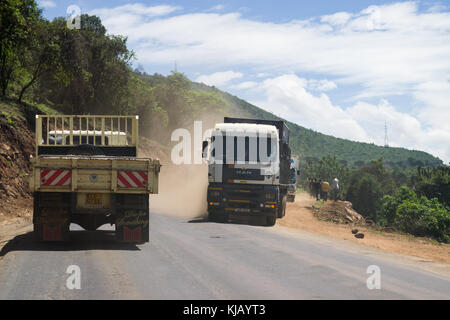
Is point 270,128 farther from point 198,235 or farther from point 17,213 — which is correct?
point 17,213

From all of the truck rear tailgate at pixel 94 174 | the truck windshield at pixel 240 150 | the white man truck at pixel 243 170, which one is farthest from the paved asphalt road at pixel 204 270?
the truck windshield at pixel 240 150

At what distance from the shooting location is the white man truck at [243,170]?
19.6 m

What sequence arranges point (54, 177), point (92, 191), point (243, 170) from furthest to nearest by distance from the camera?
point (243, 170), point (92, 191), point (54, 177)

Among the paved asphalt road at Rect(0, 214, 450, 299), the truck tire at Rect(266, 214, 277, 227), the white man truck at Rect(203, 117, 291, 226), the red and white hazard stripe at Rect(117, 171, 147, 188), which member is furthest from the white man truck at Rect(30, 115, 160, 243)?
the truck tire at Rect(266, 214, 277, 227)

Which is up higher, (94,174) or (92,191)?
(94,174)

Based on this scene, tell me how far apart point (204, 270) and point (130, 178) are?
323 centimetres

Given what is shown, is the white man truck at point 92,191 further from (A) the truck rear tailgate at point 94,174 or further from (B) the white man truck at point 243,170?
(B) the white man truck at point 243,170

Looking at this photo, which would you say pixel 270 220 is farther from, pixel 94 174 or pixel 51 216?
pixel 51 216

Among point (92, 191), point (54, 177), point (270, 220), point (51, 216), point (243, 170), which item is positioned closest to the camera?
point (54, 177)

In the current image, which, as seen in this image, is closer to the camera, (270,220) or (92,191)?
(92,191)

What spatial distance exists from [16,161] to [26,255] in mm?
14141

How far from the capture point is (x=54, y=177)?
11.4m

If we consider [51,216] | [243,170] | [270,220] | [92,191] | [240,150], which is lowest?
[270,220]

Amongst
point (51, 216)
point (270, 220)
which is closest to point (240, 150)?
point (270, 220)
